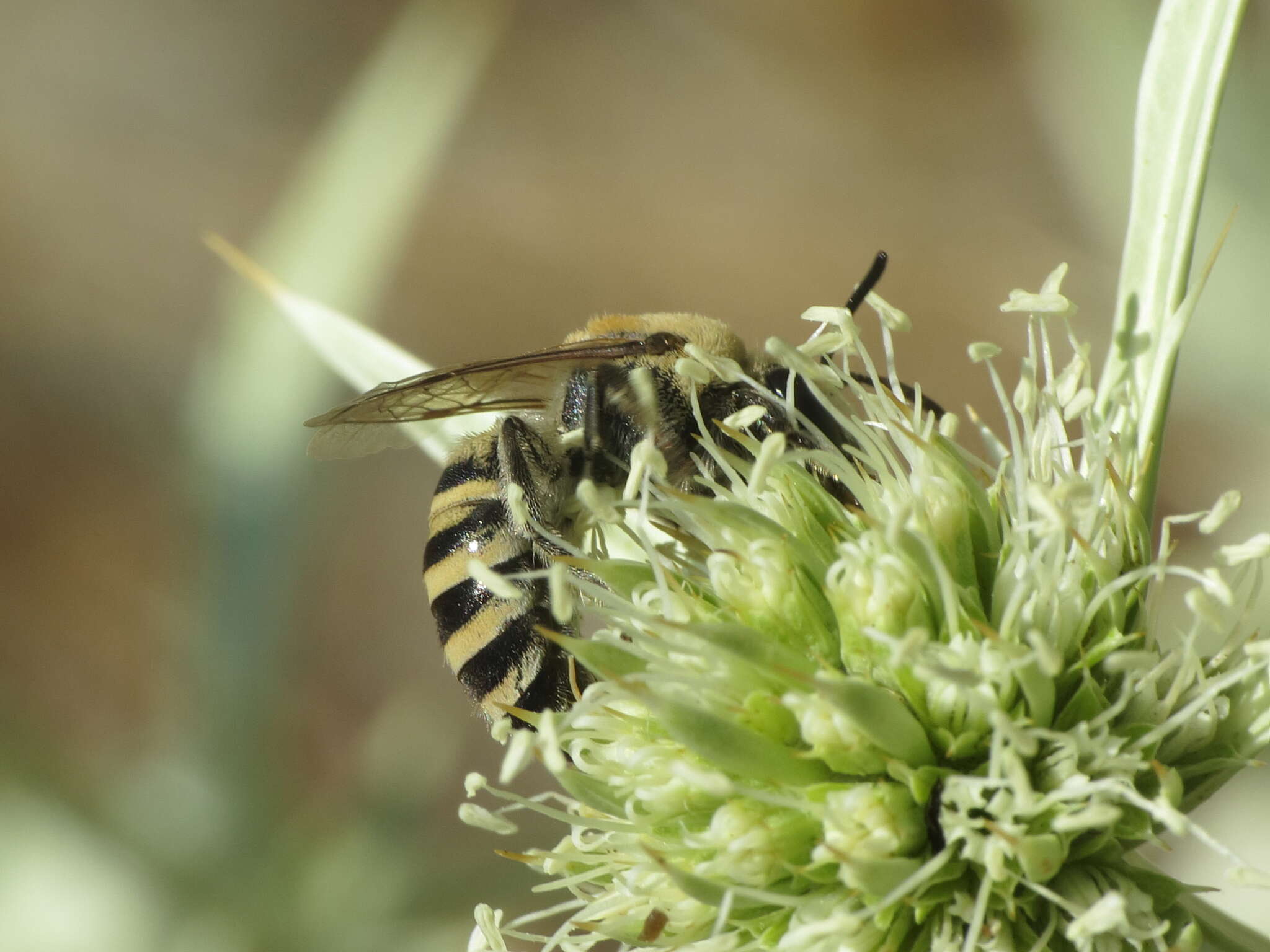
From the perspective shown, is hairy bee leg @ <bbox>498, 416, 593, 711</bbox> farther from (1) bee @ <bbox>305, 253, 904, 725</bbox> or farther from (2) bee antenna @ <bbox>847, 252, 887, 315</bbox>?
(2) bee antenna @ <bbox>847, 252, 887, 315</bbox>

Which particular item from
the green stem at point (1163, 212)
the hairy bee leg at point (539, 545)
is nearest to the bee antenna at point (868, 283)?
the green stem at point (1163, 212)

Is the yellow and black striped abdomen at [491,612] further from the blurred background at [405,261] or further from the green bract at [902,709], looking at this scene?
the blurred background at [405,261]

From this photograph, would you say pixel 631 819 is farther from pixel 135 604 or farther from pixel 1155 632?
pixel 135 604

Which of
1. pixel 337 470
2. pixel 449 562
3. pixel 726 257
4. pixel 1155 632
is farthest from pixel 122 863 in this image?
pixel 726 257

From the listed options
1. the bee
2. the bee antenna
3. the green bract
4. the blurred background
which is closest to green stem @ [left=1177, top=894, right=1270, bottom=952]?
the green bract

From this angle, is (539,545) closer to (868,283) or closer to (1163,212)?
(868,283)

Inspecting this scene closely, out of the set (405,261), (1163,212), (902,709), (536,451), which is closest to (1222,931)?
(902,709)
